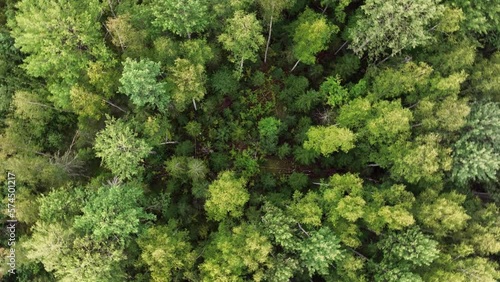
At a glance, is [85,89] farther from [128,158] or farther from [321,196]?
→ [321,196]

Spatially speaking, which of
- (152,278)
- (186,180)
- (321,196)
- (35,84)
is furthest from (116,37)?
(321,196)

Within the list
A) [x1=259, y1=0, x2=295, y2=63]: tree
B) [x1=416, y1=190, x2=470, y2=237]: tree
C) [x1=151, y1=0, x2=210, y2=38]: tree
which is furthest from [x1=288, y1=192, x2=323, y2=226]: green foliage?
[x1=151, y1=0, x2=210, y2=38]: tree

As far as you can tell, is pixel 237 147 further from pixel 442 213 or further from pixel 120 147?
pixel 442 213

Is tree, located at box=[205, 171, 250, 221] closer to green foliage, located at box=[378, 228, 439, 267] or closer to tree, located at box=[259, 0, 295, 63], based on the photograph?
green foliage, located at box=[378, 228, 439, 267]

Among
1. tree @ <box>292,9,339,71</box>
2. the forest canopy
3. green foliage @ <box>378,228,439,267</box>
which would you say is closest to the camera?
green foliage @ <box>378,228,439,267</box>

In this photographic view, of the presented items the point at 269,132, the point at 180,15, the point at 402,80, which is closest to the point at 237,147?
the point at 269,132

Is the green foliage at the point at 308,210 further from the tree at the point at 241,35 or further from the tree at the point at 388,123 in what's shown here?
the tree at the point at 241,35
